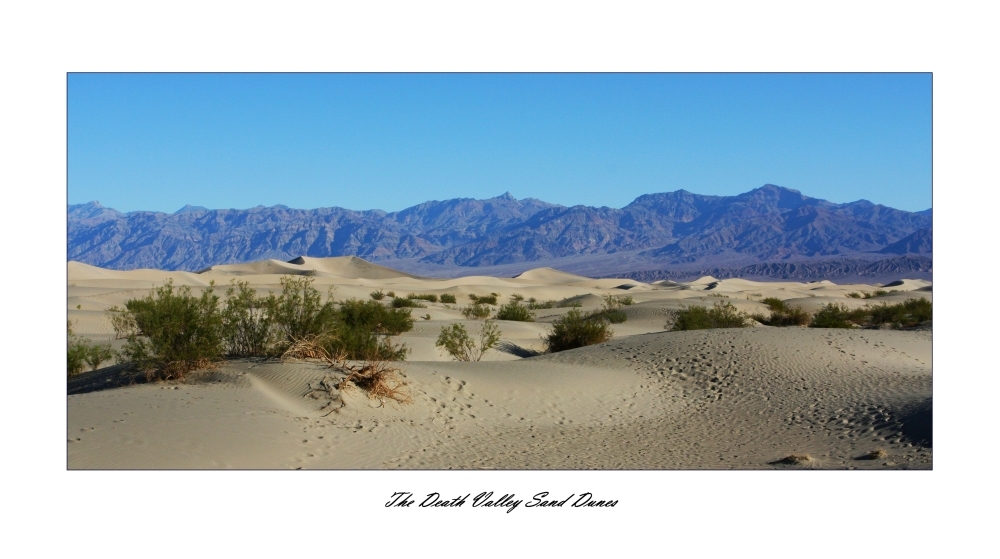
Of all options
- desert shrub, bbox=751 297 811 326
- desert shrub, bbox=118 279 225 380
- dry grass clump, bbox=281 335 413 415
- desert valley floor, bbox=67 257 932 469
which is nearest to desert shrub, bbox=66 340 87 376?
desert valley floor, bbox=67 257 932 469

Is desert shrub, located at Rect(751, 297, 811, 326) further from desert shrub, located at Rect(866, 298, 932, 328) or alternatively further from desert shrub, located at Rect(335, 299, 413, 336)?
desert shrub, located at Rect(335, 299, 413, 336)

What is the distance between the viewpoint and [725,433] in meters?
12.4

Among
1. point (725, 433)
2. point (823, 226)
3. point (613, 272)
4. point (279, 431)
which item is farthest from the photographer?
point (823, 226)

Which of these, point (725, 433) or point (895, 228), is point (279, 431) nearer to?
point (725, 433)

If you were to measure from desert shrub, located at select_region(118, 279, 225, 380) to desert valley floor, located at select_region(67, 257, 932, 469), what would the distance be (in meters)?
0.27

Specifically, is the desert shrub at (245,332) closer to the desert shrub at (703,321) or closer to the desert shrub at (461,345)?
the desert shrub at (461,345)

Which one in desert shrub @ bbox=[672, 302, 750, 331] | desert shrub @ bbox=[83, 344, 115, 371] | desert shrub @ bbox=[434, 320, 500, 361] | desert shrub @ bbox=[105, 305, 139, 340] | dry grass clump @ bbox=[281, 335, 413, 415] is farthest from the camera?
desert shrub @ bbox=[672, 302, 750, 331]

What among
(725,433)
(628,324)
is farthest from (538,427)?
(628,324)

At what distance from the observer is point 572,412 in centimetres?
1370

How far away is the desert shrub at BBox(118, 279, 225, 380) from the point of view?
41.9 ft

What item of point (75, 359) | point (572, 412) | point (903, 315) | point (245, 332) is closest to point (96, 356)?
point (75, 359)

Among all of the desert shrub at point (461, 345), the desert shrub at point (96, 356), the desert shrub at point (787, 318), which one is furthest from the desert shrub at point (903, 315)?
the desert shrub at point (96, 356)

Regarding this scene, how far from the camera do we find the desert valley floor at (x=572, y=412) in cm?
1005
